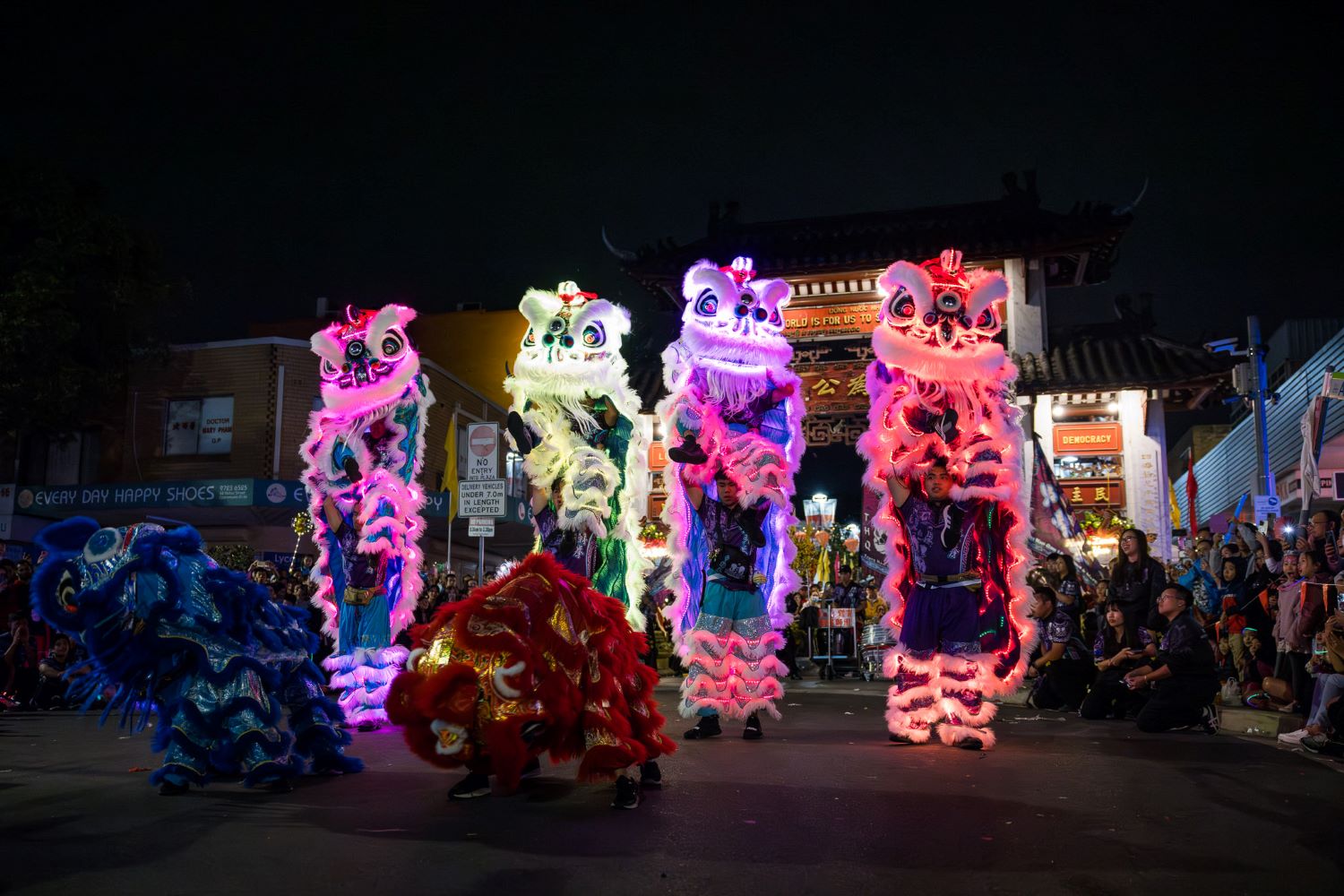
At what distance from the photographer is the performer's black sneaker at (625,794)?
3.63 m

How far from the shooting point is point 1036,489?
43.6ft

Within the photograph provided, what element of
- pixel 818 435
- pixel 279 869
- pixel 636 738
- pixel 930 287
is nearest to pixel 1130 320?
pixel 818 435

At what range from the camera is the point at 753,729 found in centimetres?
586

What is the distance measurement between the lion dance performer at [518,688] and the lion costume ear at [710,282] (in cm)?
321

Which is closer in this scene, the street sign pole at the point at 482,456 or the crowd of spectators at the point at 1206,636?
the crowd of spectators at the point at 1206,636

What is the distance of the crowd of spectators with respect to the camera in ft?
21.3

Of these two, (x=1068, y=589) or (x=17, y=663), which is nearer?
(x=1068, y=589)

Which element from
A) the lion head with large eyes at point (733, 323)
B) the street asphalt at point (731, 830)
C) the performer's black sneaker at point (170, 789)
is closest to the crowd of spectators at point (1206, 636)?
the street asphalt at point (731, 830)

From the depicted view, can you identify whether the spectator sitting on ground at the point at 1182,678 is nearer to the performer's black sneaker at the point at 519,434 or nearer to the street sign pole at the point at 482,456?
the performer's black sneaker at the point at 519,434

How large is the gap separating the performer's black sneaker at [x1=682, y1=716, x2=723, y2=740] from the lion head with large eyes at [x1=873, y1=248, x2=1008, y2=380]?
7.66ft

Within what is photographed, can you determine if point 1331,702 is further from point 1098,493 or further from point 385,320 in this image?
point 1098,493

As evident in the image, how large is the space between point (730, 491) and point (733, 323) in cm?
115

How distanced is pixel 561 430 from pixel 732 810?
12.3ft

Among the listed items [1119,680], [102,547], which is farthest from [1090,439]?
[102,547]
